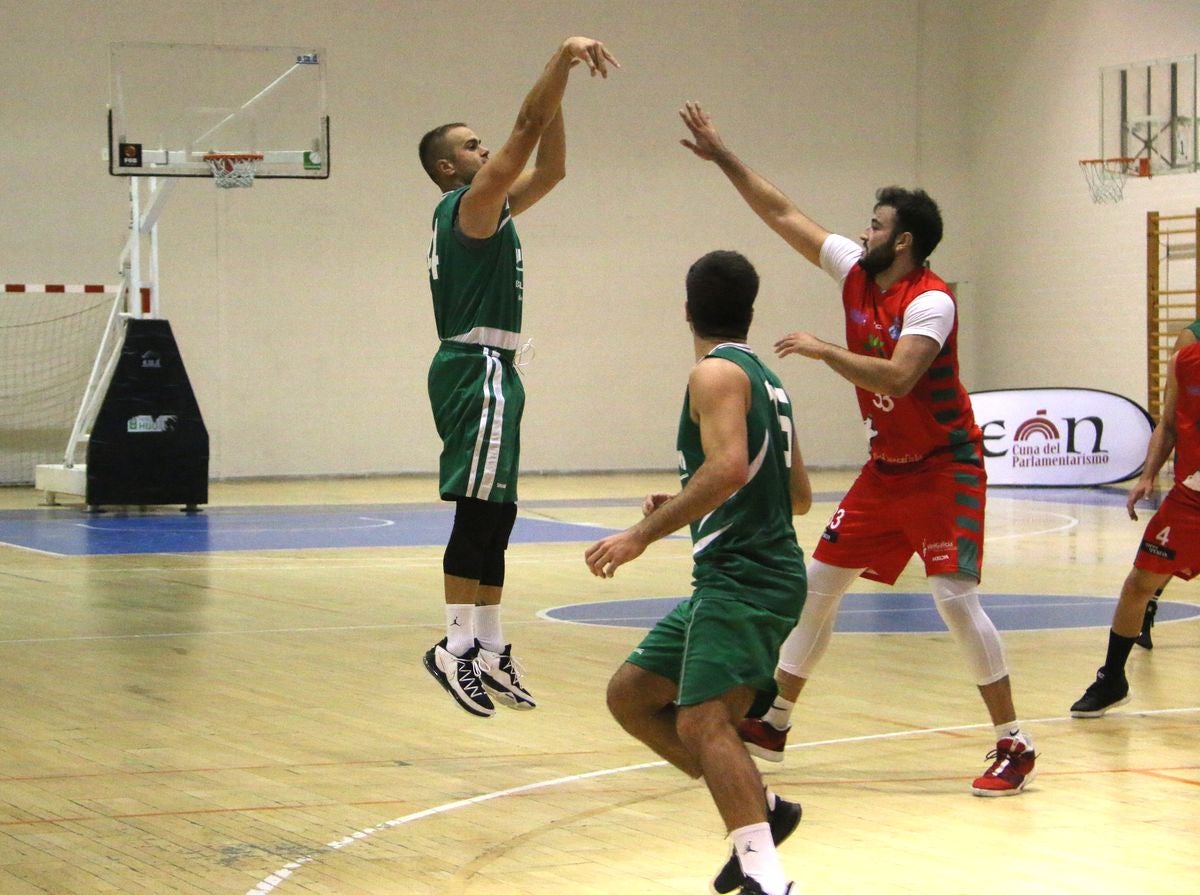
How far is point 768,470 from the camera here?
427 cm

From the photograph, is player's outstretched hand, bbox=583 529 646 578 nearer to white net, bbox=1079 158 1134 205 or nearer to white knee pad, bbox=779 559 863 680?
white knee pad, bbox=779 559 863 680

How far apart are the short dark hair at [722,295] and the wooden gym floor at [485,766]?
4.82 ft

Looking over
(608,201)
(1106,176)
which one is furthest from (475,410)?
(608,201)

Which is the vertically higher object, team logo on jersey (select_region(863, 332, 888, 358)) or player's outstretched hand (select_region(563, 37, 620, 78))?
player's outstretched hand (select_region(563, 37, 620, 78))

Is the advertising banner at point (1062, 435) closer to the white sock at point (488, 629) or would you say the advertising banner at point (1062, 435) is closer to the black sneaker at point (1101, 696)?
the black sneaker at point (1101, 696)

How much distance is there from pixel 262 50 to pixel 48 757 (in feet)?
38.2

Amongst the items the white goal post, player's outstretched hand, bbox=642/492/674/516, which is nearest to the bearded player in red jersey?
player's outstretched hand, bbox=642/492/674/516

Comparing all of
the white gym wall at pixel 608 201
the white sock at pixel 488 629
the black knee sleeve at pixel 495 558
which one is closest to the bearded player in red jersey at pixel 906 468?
the white sock at pixel 488 629

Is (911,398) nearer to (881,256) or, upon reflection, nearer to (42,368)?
(881,256)

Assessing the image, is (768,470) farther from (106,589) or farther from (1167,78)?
(1167,78)

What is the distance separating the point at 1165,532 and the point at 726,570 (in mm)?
3539

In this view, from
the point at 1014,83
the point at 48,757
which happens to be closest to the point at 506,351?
the point at 48,757

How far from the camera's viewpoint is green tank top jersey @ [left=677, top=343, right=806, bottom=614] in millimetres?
4227

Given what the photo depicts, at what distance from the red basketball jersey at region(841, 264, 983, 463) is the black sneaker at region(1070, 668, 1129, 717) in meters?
1.52
